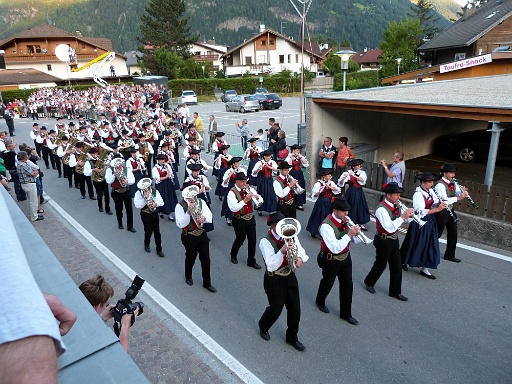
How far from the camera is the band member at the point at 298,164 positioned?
31.9 feet

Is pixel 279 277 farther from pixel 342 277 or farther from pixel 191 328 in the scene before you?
pixel 191 328

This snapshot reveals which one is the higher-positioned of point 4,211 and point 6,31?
point 6,31

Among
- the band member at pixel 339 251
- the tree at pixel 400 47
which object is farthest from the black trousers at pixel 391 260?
the tree at pixel 400 47

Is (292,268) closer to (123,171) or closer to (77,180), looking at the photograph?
(123,171)

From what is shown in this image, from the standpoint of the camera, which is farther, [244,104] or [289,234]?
[244,104]

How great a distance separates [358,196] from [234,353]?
4.96m

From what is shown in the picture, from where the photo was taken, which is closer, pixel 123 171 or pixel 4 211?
pixel 4 211

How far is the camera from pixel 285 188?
8086 millimetres

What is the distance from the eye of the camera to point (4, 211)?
1.51 metres

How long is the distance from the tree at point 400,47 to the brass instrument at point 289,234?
122 ft

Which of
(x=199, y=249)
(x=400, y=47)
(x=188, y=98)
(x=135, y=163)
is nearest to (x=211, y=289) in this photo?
(x=199, y=249)

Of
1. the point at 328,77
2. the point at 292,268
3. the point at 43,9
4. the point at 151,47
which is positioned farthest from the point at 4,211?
the point at 43,9

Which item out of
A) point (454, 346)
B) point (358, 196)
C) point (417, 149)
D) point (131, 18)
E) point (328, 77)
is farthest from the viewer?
point (131, 18)

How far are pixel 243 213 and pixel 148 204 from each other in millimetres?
1909
